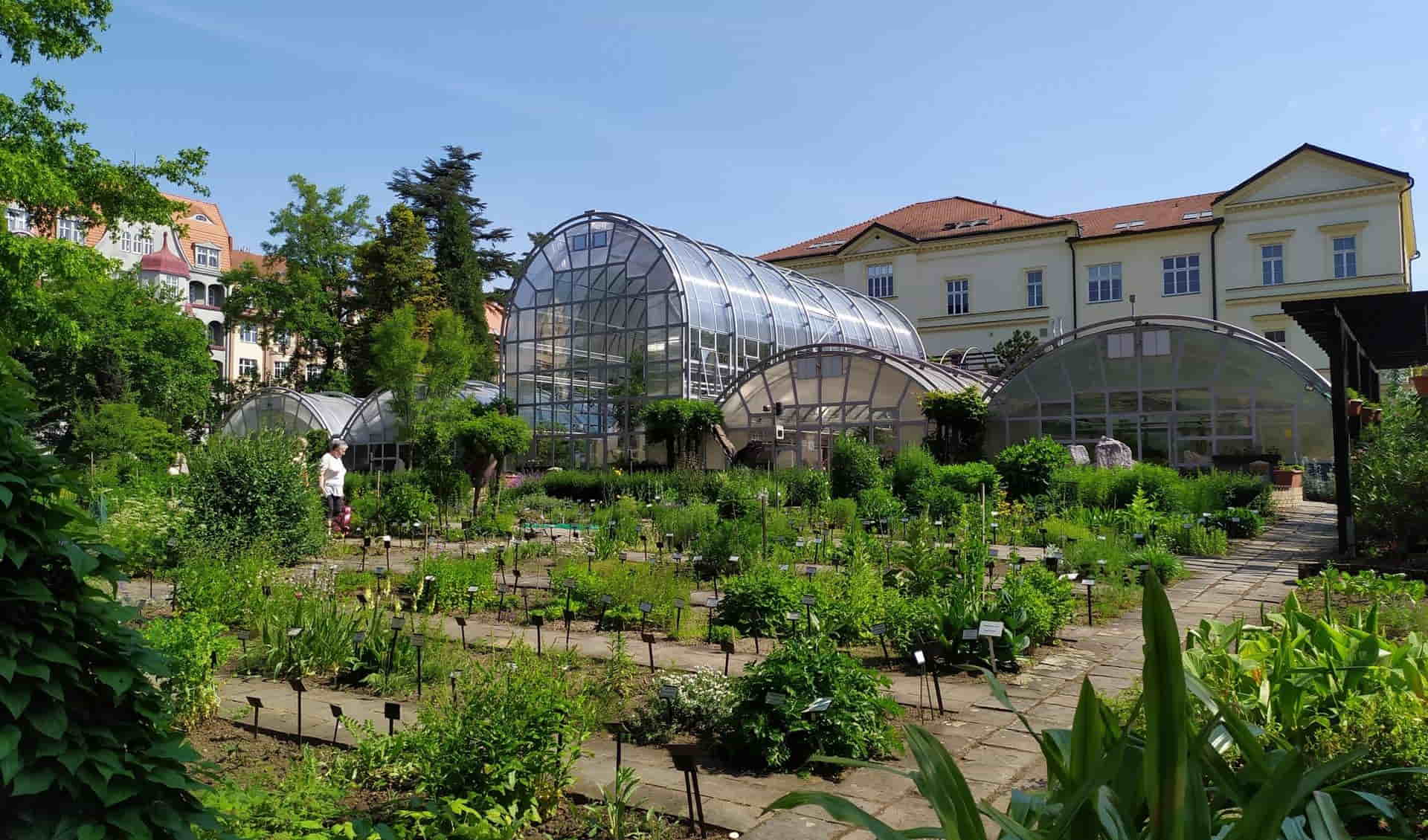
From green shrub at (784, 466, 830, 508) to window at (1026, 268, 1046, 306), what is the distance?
21.8m

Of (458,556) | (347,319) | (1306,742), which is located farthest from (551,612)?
(347,319)

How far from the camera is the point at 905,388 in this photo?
2195 cm

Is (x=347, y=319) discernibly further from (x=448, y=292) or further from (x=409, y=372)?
(x=409, y=372)

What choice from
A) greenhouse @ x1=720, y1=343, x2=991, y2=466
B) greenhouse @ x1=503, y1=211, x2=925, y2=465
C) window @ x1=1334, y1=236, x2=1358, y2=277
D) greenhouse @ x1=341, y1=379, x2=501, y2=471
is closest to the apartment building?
window @ x1=1334, y1=236, x2=1358, y2=277

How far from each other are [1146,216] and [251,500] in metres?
33.3

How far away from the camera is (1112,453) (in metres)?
18.4

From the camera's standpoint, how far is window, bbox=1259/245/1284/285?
1197 inches

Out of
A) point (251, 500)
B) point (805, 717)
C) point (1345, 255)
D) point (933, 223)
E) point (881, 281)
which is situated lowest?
point (805, 717)

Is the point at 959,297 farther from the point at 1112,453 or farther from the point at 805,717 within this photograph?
the point at 805,717

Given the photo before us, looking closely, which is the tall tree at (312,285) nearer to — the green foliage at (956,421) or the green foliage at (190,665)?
the green foliage at (956,421)

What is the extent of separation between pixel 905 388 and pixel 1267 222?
1746 centimetres

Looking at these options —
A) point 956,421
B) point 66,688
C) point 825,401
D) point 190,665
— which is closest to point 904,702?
point 190,665

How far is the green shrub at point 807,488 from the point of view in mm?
15070

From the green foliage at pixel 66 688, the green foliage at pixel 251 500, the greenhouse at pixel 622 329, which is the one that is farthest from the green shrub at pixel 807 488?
the green foliage at pixel 66 688
